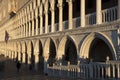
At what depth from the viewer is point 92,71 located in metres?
16.2

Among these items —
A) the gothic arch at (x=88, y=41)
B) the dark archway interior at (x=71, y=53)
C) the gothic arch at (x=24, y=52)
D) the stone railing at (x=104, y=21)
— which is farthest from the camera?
the gothic arch at (x=24, y=52)

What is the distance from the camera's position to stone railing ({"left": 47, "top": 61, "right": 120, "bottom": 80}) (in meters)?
14.1

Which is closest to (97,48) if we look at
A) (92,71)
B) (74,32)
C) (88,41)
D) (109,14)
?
(74,32)

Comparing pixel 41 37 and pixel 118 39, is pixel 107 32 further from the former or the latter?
pixel 41 37

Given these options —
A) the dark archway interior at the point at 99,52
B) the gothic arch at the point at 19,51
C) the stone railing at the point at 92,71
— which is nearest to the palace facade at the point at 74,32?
the dark archway interior at the point at 99,52

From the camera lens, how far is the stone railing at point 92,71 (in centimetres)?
1412

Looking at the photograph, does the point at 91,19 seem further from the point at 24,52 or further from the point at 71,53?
the point at 24,52

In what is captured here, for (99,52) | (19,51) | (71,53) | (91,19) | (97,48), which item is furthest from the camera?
(19,51)

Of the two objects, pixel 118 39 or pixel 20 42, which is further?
pixel 20 42

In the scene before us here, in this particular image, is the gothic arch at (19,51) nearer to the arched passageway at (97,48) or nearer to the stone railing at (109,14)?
the arched passageway at (97,48)

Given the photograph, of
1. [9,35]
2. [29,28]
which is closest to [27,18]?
[29,28]

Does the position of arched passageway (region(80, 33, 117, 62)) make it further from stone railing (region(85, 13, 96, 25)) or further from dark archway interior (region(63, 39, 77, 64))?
dark archway interior (region(63, 39, 77, 64))

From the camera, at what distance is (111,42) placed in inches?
654

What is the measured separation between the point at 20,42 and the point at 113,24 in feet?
88.5
